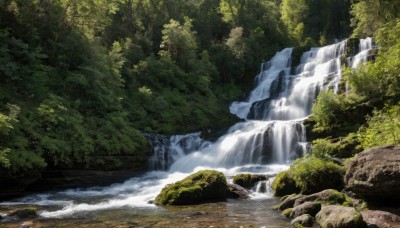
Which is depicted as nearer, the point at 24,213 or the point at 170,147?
the point at 24,213

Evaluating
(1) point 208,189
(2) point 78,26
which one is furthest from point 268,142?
(2) point 78,26

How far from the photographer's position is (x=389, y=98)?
2125cm

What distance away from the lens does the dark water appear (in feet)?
37.3

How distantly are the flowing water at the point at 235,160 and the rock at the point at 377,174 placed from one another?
2.49 m

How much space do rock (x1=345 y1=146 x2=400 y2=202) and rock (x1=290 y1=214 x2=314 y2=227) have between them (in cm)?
182

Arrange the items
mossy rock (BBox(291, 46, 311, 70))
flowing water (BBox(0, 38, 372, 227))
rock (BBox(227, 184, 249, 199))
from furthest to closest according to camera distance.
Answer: mossy rock (BBox(291, 46, 311, 70)), rock (BBox(227, 184, 249, 199)), flowing water (BBox(0, 38, 372, 227))

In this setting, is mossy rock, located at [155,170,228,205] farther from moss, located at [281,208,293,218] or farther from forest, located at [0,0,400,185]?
forest, located at [0,0,400,185]

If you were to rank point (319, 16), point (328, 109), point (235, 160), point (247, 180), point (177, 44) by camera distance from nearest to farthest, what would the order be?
point (247, 180), point (328, 109), point (235, 160), point (177, 44), point (319, 16)

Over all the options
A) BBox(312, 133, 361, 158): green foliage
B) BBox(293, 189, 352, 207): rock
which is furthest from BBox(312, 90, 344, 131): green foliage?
BBox(293, 189, 352, 207): rock

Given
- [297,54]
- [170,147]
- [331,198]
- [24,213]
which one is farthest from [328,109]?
[297,54]

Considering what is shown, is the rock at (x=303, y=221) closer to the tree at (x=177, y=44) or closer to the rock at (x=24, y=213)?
the rock at (x=24, y=213)

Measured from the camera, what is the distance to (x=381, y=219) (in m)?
9.55

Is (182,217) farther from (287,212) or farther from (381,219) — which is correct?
(381,219)

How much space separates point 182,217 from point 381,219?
231 inches
